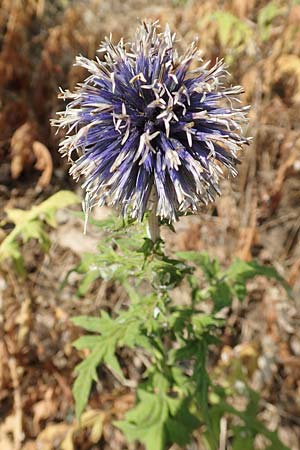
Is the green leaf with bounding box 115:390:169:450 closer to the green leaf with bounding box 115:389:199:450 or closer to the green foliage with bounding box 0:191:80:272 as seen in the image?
the green leaf with bounding box 115:389:199:450

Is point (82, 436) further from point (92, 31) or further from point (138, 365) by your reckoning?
point (92, 31)

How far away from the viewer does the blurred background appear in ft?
12.0

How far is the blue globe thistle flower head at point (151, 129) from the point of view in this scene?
6.24 ft

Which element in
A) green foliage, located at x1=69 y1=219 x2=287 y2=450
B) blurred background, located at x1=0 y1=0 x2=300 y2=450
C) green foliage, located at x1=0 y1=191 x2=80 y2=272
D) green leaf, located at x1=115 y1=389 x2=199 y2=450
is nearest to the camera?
green foliage, located at x1=69 y1=219 x2=287 y2=450

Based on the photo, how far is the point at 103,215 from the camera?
451 centimetres

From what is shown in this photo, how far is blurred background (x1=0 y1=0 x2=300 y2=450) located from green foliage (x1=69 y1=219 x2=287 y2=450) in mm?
767

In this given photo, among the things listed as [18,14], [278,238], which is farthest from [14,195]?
[278,238]

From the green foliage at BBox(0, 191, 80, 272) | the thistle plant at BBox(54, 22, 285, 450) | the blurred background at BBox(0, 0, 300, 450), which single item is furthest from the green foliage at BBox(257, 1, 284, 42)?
the thistle plant at BBox(54, 22, 285, 450)

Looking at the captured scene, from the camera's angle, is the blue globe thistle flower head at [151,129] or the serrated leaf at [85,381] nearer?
the blue globe thistle flower head at [151,129]

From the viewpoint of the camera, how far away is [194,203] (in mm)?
1885

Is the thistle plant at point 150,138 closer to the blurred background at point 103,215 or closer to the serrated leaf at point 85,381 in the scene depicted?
the serrated leaf at point 85,381

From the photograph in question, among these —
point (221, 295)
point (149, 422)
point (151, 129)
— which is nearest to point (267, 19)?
point (221, 295)

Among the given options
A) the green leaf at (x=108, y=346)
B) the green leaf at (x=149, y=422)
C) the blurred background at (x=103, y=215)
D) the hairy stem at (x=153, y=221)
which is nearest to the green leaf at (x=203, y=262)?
the green leaf at (x=108, y=346)

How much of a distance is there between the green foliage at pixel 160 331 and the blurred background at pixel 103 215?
2.52 ft
